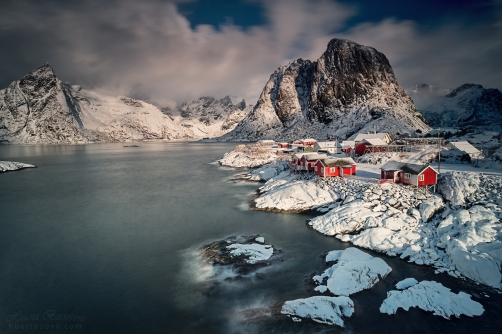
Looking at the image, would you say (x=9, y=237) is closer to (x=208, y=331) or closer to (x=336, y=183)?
(x=208, y=331)

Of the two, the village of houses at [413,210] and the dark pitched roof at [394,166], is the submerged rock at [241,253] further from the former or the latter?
the dark pitched roof at [394,166]

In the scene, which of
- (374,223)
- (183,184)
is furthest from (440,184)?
(183,184)

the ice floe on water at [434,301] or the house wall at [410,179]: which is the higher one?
the house wall at [410,179]

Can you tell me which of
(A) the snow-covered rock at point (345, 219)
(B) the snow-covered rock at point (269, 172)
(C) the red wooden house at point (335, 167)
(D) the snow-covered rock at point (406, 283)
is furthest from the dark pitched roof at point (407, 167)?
(B) the snow-covered rock at point (269, 172)

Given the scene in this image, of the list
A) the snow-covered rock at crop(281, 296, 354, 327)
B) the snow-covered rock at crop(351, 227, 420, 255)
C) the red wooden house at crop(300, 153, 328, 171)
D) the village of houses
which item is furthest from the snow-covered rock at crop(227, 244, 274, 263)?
the red wooden house at crop(300, 153, 328, 171)

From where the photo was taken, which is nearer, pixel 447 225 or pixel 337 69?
pixel 447 225

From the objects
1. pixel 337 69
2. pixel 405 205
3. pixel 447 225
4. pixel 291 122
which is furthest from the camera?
pixel 291 122
